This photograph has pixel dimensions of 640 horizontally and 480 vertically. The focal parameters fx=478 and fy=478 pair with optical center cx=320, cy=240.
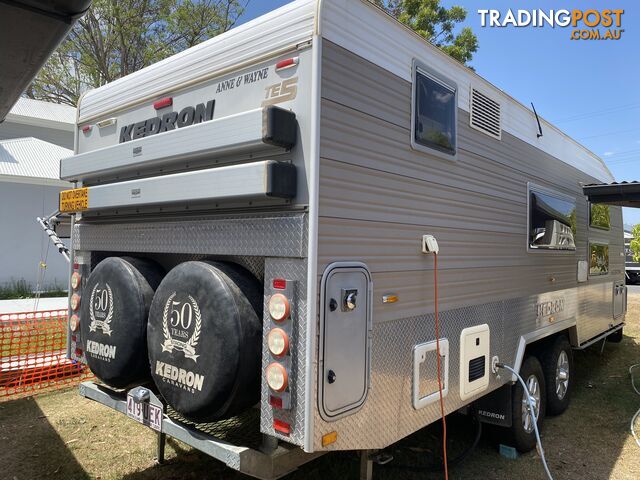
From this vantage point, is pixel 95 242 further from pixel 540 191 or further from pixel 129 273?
pixel 540 191

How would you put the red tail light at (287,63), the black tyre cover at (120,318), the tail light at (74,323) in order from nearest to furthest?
the red tail light at (287,63) < the black tyre cover at (120,318) < the tail light at (74,323)

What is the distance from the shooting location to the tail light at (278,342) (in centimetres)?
222

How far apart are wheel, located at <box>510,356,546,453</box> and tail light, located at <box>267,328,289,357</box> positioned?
253 cm

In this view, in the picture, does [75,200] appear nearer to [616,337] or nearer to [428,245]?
[428,245]

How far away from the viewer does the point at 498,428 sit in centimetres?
409

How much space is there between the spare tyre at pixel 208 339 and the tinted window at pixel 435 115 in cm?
137

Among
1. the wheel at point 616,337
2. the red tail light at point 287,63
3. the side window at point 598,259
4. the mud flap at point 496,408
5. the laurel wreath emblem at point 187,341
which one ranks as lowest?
the wheel at point 616,337

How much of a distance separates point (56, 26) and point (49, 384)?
463 centimetres

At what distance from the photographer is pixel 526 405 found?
4.10 m

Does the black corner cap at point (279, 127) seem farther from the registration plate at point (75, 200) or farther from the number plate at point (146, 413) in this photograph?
the registration plate at point (75, 200)

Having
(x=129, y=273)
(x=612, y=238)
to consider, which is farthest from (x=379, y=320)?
(x=612, y=238)

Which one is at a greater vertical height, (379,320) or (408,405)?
(379,320)

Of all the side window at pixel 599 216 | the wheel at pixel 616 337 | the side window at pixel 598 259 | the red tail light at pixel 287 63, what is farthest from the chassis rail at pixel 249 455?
the wheel at pixel 616 337

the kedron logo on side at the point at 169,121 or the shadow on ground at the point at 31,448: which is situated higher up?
the kedron logo on side at the point at 169,121
